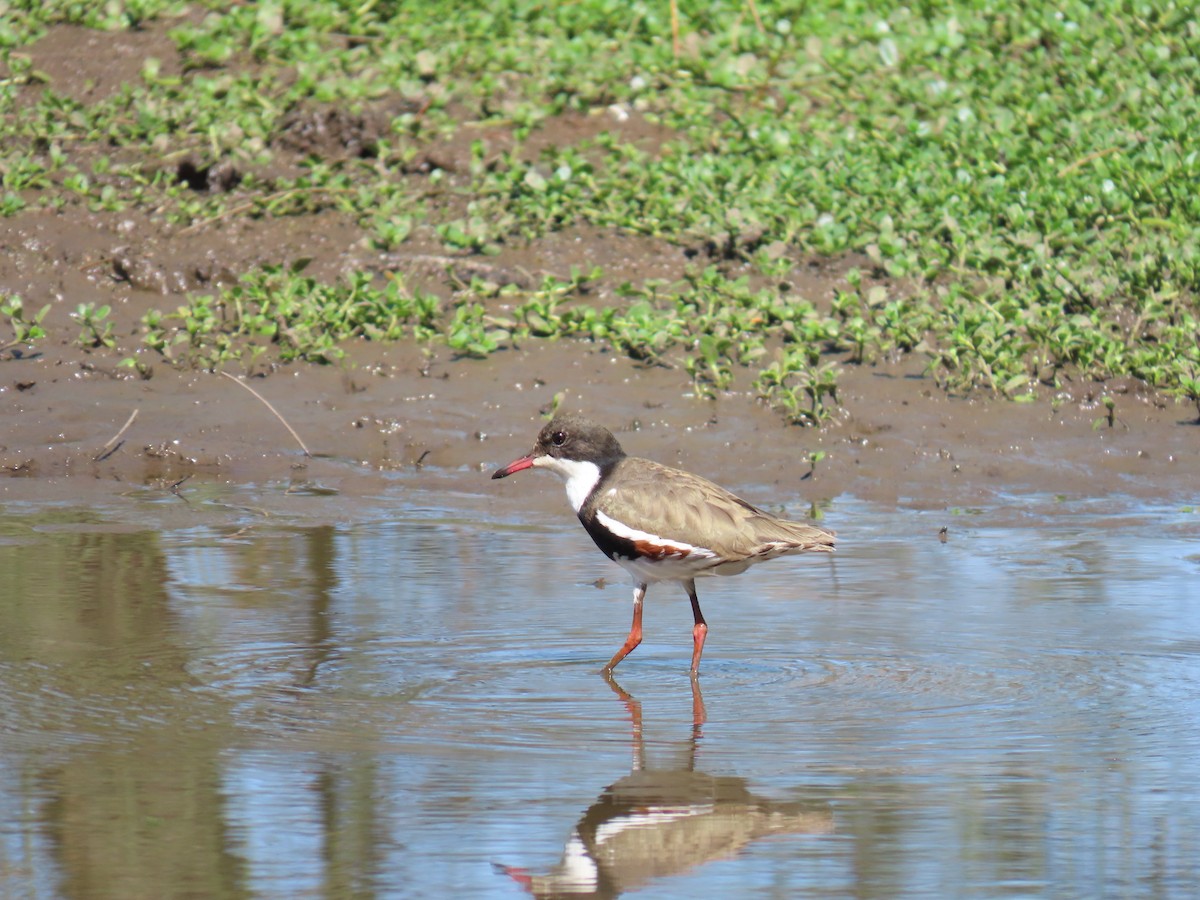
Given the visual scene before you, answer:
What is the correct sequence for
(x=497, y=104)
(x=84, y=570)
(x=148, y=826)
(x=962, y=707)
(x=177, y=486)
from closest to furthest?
1. (x=148, y=826)
2. (x=962, y=707)
3. (x=84, y=570)
4. (x=177, y=486)
5. (x=497, y=104)

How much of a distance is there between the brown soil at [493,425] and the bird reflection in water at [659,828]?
4.07 metres

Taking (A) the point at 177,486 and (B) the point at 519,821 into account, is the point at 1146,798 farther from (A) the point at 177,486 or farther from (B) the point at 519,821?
(A) the point at 177,486

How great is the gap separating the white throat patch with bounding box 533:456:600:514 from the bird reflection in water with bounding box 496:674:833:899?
5.74ft

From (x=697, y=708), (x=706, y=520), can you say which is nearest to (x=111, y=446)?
(x=706, y=520)

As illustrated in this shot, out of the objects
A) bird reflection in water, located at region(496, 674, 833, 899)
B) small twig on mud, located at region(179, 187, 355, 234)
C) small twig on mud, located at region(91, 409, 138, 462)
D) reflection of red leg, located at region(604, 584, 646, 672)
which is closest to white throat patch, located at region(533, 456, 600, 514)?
reflection of red leg, located at region(604, 584, 646, 672)

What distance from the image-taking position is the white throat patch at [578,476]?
7.14m

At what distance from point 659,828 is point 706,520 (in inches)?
77.6

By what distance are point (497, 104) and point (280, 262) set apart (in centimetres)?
251

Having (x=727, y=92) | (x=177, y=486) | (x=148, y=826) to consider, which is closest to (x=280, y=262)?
(x=177, y=486)

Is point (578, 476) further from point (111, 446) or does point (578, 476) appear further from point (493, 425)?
point (111, 446)

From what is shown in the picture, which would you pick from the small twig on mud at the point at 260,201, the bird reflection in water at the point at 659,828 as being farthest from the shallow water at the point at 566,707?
the small twig on mud at the point at 260,201

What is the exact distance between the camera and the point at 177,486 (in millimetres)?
9438

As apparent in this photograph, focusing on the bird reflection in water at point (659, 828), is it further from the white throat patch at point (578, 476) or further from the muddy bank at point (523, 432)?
the muddy bank at point (523, 432)

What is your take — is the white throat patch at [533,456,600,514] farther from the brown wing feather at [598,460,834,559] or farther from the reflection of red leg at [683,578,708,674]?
the reflection of red leg at [683,578,708,674]
